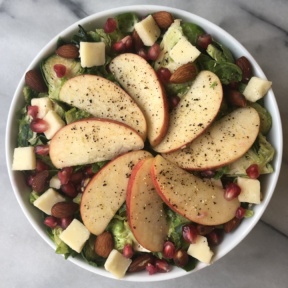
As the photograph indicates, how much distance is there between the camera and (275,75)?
2.62 m

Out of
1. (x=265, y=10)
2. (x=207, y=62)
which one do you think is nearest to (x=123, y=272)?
(x=207, y=62)

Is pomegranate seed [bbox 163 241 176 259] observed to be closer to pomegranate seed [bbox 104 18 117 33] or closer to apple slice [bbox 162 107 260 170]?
apple slice [bbox 162 107 260 170]

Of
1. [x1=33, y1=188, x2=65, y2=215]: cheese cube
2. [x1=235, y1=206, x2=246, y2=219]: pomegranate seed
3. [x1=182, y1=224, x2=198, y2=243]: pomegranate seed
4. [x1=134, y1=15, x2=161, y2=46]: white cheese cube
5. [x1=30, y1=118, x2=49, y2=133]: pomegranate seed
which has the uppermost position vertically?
[x1=134, y1=15, x2=161, y2=46]: white cheese cube

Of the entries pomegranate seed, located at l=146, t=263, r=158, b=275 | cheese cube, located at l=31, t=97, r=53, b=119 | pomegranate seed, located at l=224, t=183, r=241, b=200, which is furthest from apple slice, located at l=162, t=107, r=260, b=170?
cheese cube, located at l=31, t=97, r=53, b=119

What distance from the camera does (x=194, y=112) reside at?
2287mm

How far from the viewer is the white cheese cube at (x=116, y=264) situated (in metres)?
2.34

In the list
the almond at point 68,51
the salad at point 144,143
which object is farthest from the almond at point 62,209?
the almond at point 68,51

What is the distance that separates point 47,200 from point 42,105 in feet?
1.33

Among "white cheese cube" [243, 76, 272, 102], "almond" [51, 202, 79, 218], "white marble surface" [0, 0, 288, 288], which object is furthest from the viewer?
"white marble surface" [0, 0, 288, 288]

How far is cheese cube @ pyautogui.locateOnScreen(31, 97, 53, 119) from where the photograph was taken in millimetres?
2391

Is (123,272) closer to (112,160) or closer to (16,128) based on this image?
(112,160)

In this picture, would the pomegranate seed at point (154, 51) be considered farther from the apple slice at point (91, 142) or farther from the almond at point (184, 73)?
the apple slice at point (91, 142)

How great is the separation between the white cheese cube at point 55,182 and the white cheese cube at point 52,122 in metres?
0.18

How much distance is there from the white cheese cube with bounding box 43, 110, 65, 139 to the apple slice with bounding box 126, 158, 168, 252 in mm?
375
